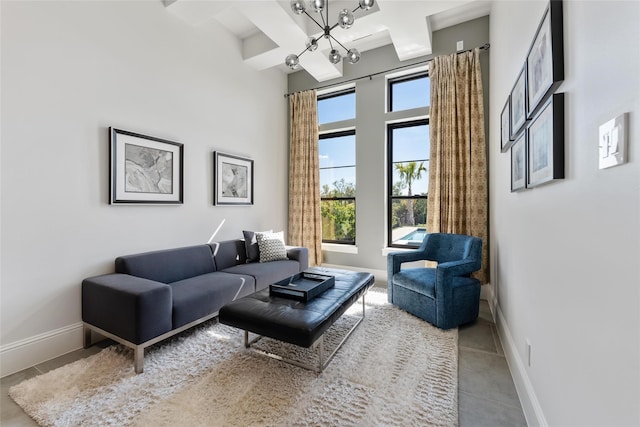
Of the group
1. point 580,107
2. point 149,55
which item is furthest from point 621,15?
point 149,55

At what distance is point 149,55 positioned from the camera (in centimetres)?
291

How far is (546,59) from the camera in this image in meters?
1.26

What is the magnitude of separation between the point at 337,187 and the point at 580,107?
3.79 meters

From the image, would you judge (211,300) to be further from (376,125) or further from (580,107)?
(376,125)

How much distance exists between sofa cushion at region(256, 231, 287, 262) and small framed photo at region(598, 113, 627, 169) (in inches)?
129

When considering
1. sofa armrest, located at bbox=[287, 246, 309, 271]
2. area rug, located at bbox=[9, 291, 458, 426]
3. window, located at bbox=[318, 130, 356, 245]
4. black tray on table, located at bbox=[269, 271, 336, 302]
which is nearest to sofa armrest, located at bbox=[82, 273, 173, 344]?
area rug, located at bbox=[9, 291, 458, 426]

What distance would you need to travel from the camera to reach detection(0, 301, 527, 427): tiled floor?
156 centimetres

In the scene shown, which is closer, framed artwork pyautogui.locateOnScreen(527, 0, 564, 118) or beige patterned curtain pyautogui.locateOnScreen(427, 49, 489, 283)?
framed artwork pyautogui.locateOnScreen(527, 0, 564, 118)

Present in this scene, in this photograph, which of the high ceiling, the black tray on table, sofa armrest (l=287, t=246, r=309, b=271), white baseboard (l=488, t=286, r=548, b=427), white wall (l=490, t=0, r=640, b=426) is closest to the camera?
white wall (l=490, t=0, r=640, b=426)

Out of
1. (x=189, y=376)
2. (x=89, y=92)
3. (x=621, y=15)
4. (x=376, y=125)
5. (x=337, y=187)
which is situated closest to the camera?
(x=621, y=15)

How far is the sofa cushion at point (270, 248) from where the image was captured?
3.68 m

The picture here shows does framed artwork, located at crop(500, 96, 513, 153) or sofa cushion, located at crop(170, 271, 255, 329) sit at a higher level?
framed artwork, located at crop(500, 96, 513, 153)

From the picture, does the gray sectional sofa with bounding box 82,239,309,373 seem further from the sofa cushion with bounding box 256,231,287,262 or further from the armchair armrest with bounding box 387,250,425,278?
the armchair armrest with bounding box 387,250,425,278

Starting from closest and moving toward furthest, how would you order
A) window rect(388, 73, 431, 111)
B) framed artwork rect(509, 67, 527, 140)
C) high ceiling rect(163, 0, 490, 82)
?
framed artwork rect(509, 67, 527, 140) → high ceiling rect(163, 0, 490, 82) → window rect(388, 73, 431, 111)
